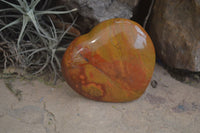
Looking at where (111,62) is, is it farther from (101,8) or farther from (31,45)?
(31,45)

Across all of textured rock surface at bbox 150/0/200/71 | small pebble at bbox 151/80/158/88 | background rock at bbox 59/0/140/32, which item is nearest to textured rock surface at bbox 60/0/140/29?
background rock at bbox 59/0/140/32

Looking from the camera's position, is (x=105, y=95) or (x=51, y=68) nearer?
(x=105, y=95)

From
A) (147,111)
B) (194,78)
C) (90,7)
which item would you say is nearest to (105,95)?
(147,111)

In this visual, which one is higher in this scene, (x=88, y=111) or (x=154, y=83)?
(x=88, y=111)

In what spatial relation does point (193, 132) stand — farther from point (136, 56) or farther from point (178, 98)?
point (136, 56)

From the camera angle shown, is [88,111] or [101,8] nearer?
[88,111]

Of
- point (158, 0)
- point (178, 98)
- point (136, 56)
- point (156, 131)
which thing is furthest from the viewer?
point (158, 0)

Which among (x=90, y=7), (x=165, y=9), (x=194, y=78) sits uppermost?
(x=90, y=7)

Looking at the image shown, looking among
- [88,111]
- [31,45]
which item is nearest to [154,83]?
[88,111]
